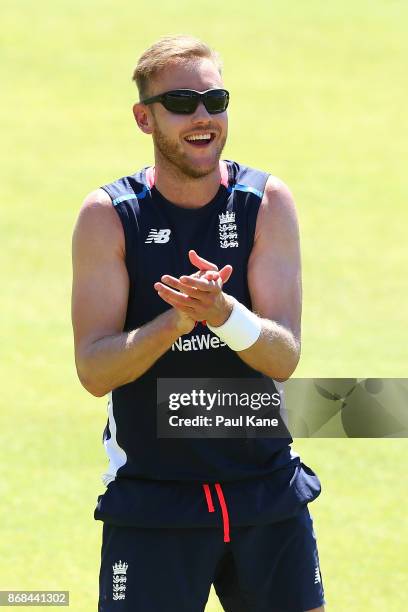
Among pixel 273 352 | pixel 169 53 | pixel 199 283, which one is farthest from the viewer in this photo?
pixel 169 53

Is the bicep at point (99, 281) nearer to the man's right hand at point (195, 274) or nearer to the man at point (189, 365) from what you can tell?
the man at point (189, 365)

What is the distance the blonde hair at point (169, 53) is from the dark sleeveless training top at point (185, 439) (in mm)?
419

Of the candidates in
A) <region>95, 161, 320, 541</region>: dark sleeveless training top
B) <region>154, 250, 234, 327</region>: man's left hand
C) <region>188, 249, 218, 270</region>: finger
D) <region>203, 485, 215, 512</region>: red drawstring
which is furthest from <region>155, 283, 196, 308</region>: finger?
<region>203, 485, 215, 512</region>: red drawstring

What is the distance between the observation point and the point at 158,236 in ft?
15.7

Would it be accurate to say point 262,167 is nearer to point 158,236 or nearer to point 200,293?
point 158,236

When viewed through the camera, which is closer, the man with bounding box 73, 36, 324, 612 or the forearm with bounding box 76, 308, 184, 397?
the forearm with bounding box 76, 308, 184, 397

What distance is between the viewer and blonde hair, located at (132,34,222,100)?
4891 millimetres

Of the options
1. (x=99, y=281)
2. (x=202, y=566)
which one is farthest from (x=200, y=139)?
(x=202, y=566)

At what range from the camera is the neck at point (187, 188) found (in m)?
4.90

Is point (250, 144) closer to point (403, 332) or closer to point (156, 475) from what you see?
point (403, 332)

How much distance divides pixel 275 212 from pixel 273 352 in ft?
1.68

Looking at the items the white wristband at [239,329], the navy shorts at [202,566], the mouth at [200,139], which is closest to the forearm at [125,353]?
the white wristband at [239,329]

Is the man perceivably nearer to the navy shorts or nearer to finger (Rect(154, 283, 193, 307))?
the navy shorts

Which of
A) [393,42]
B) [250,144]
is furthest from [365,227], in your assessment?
[393,42]
